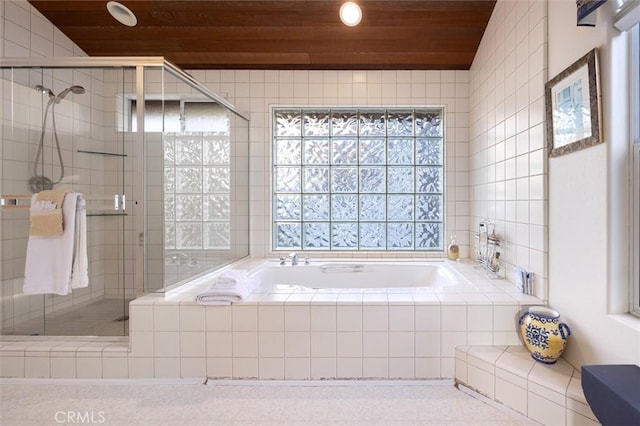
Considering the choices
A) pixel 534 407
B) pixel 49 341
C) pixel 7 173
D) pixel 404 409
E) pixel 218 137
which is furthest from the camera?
pixel 218 137

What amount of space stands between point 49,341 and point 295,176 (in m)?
2.12

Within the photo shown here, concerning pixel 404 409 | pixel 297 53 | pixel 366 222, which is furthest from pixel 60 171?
pixel 404 409

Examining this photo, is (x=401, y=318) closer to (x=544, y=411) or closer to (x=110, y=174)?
(x=544, y=411)

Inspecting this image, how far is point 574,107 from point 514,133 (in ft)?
1.73

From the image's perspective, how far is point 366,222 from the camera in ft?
9.59

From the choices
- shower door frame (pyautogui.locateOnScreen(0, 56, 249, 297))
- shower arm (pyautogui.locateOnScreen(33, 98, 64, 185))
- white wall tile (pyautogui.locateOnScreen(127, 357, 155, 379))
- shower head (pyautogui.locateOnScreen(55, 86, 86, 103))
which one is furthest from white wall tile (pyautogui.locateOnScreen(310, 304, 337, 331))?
shower head (pyautogui.locateOnScreen(55, 86, 86, 103))

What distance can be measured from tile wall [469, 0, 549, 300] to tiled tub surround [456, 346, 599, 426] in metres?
0.43

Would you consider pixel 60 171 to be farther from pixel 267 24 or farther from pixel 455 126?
pixel 455 126

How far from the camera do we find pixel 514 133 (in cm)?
200

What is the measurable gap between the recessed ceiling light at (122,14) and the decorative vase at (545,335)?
11.0 feet

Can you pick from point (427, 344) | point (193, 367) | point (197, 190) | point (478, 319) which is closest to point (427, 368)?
point (427, 344)

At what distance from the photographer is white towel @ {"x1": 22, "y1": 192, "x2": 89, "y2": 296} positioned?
174 cm

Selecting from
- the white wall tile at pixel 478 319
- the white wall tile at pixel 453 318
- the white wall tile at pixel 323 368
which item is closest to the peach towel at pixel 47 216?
the white wall tile at pixel 323 368

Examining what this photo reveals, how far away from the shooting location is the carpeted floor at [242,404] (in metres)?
1.39
